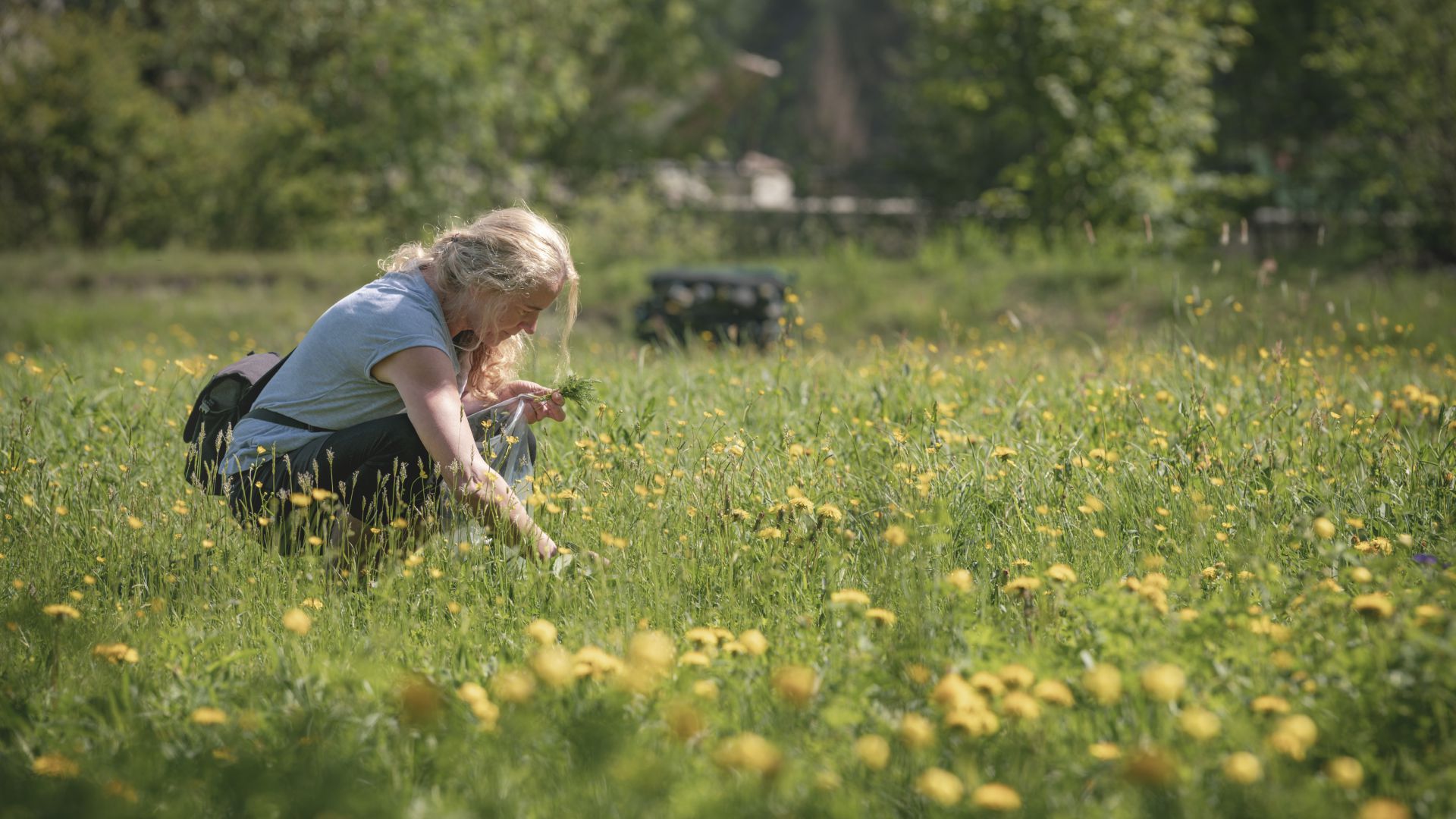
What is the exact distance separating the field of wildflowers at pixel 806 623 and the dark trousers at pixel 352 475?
0.11 meters

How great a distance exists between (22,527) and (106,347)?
14.0 feet

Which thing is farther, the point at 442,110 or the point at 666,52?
the point at 666,52

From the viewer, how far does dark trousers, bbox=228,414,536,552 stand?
10.2ft

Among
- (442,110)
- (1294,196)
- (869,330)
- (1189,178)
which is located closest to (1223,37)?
(1189,178)

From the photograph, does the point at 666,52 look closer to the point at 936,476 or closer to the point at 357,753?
the point at 936,476

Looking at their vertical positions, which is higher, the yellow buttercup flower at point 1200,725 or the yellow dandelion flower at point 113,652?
the yellow buttercup flower at point 1200,725

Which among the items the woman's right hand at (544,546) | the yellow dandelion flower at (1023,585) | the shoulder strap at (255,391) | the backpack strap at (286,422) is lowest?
the woman's right hand at (544,546)

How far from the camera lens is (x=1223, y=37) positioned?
41.2 ft

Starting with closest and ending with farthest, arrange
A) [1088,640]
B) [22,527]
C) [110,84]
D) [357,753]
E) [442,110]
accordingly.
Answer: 1. [357,753]
2. [1088,640]
3. [22,527]
4. [110,84]
5. [442,110]

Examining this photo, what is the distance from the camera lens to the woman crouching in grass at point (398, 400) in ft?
9.91

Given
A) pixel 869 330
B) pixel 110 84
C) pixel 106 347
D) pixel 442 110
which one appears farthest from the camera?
pixel 442 110

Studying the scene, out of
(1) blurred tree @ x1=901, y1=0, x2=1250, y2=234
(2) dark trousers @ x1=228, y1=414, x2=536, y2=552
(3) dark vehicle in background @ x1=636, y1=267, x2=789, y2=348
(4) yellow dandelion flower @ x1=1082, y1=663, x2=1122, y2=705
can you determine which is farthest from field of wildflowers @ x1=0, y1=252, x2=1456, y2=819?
(1) blurred tree @ x1=901, y1=0, x2=1250, y2=234

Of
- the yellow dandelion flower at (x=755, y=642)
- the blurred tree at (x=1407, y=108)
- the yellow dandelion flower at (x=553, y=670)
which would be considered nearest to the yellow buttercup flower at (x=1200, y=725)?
the yellow dandelion flower at (x=755, y=642)

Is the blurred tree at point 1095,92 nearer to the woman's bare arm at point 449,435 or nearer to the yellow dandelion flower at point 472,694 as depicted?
the woman's bare arm at point 449,435
